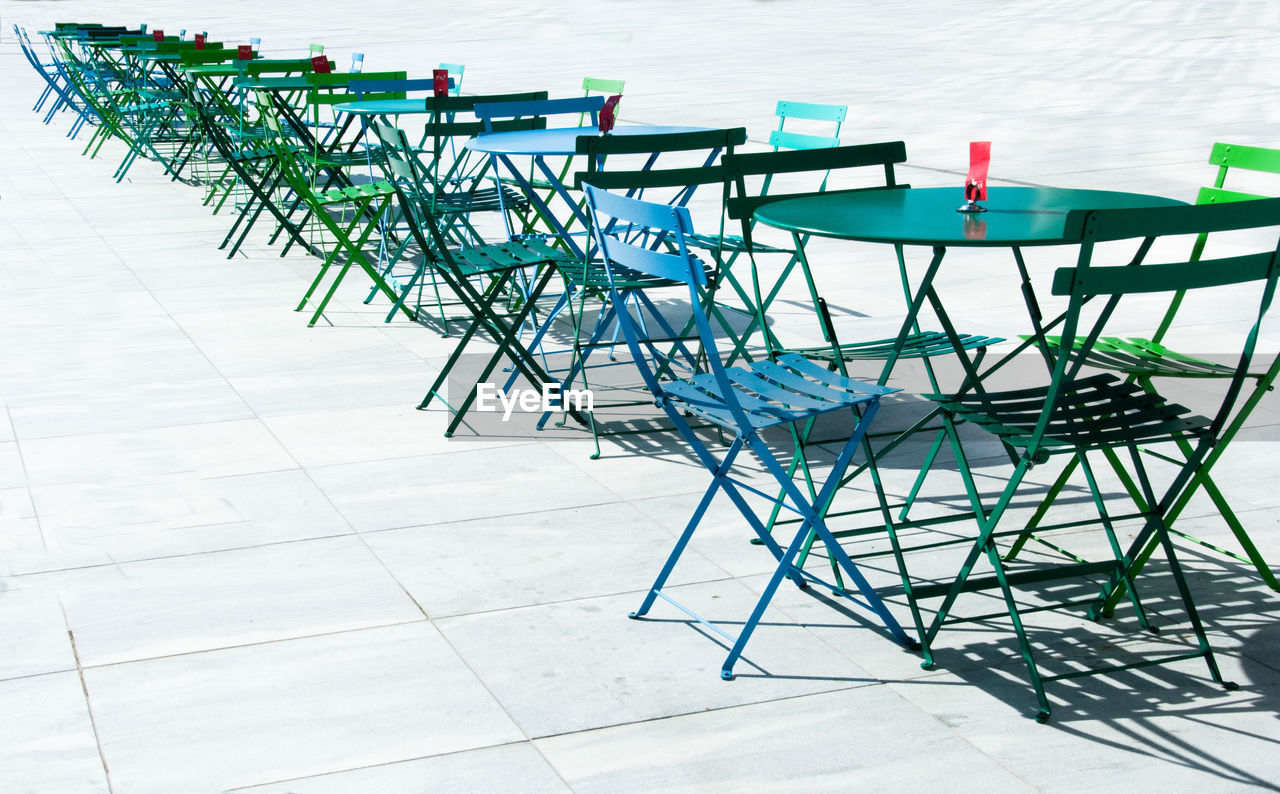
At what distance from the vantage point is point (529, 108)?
23.6 ft

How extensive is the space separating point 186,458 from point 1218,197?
140 inches

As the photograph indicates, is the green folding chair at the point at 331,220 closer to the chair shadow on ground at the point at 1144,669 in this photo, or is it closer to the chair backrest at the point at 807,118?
the chair backrest at the point at 807,118

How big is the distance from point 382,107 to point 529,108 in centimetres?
195

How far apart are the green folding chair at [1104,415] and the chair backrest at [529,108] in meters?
3.78

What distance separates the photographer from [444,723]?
331 cm

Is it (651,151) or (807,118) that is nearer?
(651,151)

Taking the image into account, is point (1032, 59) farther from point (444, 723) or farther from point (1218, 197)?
point (444, 723)

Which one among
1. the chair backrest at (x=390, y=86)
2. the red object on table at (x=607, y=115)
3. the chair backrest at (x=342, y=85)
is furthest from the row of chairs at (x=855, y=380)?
the chair backrest at (x=390, y=86)

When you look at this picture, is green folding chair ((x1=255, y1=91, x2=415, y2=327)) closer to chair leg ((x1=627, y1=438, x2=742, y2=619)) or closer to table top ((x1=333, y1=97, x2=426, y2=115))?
table top ((x1=333, y1=97, x2=426, y2=115))

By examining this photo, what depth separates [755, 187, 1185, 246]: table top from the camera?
363 centimetres

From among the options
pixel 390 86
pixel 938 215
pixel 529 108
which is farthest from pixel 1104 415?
pixel 390 86

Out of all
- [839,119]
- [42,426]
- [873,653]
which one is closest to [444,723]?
[873,653]

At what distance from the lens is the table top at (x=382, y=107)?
339 inches

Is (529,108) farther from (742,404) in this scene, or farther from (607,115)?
(742,404)
